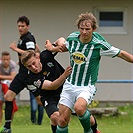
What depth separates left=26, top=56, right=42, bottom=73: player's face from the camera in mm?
10406

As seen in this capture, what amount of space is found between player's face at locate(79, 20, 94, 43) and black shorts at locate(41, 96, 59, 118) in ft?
4.14

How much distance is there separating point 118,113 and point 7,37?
13.3 feet

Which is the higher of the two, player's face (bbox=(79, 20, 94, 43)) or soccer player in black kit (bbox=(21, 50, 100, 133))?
player's face (bbox=(79, 20, 94, 43))

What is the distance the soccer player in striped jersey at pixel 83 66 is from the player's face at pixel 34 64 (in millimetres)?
492

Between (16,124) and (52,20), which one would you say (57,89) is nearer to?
(16,124)

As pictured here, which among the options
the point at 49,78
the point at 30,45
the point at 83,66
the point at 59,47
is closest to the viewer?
the point at 83,66

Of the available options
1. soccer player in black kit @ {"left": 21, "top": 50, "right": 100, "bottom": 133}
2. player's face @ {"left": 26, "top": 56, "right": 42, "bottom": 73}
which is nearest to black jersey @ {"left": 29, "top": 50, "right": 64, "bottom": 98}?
soccer player in black kit @ {"left": 21, "top": 50, "right": 100, "bottom": 133}

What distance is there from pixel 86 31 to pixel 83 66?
51 cm

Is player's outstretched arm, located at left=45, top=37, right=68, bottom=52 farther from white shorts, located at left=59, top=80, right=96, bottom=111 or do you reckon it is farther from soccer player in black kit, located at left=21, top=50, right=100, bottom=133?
white shorts, located at left=59, top=80, right=96, bottom=111

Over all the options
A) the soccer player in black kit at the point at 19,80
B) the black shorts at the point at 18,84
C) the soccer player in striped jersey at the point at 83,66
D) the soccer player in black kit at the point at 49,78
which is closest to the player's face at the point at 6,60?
the soccer player in black kit at the point at 19,80

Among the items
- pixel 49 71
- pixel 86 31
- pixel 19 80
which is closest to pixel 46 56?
pixel 49 71

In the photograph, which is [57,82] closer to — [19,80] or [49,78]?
[49,78]

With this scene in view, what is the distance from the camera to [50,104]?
35.6ft

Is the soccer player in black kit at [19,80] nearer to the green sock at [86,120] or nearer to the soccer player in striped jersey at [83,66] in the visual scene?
the soccer player in striped jersey at [83,66]
